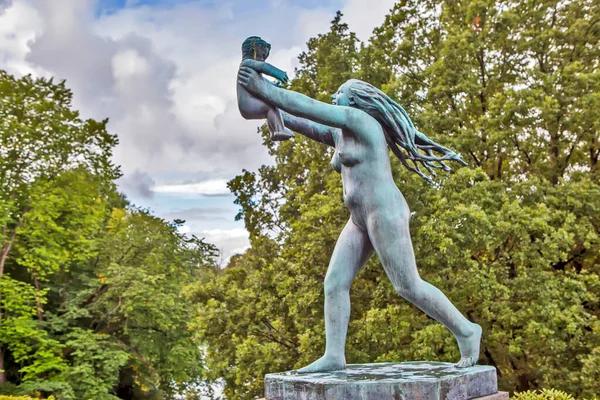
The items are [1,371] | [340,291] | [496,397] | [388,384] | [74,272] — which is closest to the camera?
[388,384]

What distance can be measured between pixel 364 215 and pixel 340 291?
1.84ft

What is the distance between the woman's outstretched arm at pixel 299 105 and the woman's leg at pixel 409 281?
2.29 feet

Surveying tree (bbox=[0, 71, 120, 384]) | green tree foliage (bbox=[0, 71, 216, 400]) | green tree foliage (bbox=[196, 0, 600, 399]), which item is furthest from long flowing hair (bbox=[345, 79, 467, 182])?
tree (bbox=[0, 71, 120, 384])

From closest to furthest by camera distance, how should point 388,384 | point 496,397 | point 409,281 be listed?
1. point 388,384
2. point 496,397
3. point 409,281

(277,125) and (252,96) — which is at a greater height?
(252,96)

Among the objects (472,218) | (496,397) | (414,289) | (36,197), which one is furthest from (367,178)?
(36,197)

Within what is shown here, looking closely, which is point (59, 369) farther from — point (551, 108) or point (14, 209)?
point (551, 108)

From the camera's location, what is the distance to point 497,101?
12297 mm

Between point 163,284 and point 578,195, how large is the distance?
1310 cm

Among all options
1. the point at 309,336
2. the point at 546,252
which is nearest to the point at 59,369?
the point at 309,336

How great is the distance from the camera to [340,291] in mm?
4090

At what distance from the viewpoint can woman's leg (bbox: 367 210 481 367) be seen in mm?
3873

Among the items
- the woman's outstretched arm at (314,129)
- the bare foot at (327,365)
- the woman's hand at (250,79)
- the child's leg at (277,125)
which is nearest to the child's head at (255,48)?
the woman's hand at (250,79)

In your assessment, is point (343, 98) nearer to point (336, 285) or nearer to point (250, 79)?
point (250, 79)
